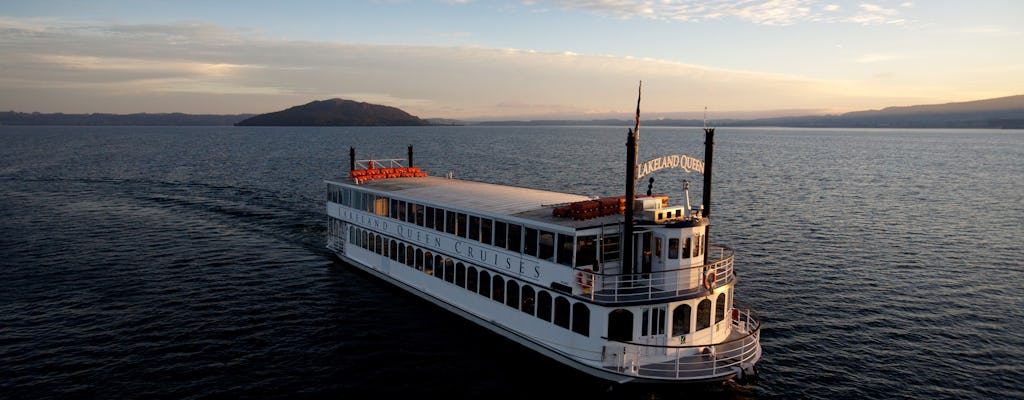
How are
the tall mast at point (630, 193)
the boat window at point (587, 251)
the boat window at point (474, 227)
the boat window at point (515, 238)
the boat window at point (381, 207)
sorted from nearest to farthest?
1. the tall mast at point (630, 193)
2. the boat window at point (587, 251)
3. the boat window at point (515, 238)
4. the boat window at point (474, 227)
5. the boat window at point (381, 207)

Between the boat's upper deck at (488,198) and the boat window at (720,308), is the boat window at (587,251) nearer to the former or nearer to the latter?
the boat's upper deck at (488,198)

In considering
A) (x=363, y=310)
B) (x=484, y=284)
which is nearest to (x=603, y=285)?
(x=484, y=284)

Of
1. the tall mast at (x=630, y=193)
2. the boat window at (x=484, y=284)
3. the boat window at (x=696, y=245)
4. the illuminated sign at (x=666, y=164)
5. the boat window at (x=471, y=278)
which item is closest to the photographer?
the tall mast at (x=630, y=193)

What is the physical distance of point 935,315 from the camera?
34719 millimetres

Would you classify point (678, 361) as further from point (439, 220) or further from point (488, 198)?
point (439, 220)

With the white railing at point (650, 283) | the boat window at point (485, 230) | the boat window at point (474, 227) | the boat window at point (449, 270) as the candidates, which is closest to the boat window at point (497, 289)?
the boat window at point (485, 230)

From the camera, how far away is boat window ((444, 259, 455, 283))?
3116 centimetres

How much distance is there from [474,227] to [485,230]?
0.88 m

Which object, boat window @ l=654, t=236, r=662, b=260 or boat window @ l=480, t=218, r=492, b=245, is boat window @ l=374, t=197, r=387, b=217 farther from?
boat window @ l=654, t=236, r=662, b=260

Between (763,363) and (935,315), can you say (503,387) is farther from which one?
(935,315)

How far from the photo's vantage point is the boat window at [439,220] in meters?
31.3

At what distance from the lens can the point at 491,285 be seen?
93.5 ft

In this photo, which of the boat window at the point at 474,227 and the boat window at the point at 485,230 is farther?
the boat window at the point at 474,227

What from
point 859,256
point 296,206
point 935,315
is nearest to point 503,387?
point 935,315
